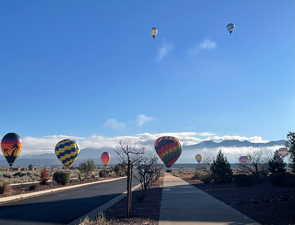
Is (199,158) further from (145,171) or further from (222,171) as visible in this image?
(145,171)

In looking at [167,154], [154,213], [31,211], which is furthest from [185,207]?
[167,154]

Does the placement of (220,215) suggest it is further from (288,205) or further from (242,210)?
(288,205)

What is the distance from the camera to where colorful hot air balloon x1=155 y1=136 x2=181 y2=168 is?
51.7 m

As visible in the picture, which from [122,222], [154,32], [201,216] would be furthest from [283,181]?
[122,222]

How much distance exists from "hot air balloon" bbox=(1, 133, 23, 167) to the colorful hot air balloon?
23.6 metres

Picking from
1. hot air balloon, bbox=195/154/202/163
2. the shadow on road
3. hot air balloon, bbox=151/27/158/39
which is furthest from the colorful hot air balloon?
hot air balloon, bbox=195/154/202/163

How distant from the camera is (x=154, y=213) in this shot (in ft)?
44.7

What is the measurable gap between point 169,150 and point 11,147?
2580 cm

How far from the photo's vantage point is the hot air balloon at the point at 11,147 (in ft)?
147

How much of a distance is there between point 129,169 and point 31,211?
784cm

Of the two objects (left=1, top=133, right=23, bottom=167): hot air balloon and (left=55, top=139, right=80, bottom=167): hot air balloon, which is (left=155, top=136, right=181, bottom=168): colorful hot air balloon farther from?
(left=1, top=133, right=23, bottom=167): hot air balloon

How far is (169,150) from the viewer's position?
51562 millimetres

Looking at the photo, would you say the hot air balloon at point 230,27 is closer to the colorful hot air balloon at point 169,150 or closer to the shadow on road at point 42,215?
the shadow on road at point 42,215

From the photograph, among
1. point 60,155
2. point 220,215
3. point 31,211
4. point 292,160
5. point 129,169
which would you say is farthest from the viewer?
point 60,155
